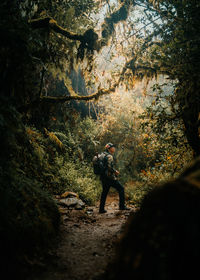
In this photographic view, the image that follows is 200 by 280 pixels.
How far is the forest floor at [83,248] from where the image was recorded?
2752 mm

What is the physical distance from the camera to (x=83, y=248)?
3820 millimetres

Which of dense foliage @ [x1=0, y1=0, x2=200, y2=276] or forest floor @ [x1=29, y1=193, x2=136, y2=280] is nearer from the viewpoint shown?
forest floor @ [x1=29, y1=193, x2=136, y2=280]

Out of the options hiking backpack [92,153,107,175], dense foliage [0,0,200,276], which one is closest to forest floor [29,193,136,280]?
dense foliage [0,0,200,276]

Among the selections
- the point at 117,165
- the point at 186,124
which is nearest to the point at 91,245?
the point at 186,124

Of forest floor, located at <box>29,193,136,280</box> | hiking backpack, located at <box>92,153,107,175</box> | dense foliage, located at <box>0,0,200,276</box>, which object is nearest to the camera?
forest floor, located at <box>29,193,136,280</box>

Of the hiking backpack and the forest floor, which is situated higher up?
the hiking backpack

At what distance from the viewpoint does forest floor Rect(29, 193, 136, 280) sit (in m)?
2.75

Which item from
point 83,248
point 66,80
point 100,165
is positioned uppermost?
point 66,80

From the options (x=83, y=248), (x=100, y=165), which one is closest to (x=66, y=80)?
(x=100, y=165)

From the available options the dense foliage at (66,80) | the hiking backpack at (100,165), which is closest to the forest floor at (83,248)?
the dense foliage at (66,80)

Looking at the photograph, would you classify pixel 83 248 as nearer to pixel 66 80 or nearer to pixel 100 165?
pixel 100 165

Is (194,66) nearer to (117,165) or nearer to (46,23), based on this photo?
(46,23)

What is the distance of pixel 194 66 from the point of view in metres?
4.55

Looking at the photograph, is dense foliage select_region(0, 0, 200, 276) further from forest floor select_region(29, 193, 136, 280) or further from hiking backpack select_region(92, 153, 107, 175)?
hiking backpack select_region(92, 153, 107, 175)
